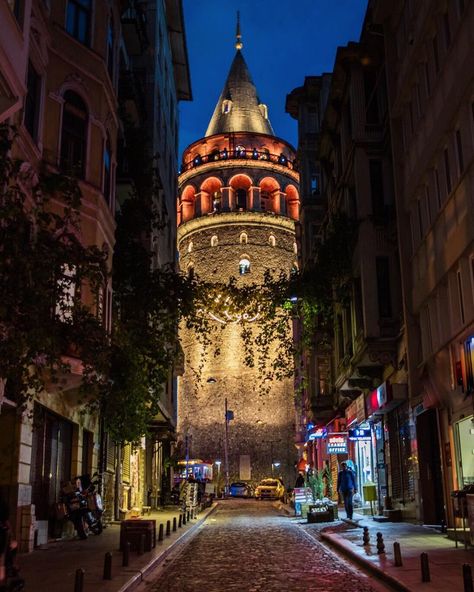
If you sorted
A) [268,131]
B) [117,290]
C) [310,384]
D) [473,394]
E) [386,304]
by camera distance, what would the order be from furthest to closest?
1. [268,131]
2. [310,384]
3. [386,304]
4. [117,290]
5. [473,394]

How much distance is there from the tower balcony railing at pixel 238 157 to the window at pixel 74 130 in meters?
49.9

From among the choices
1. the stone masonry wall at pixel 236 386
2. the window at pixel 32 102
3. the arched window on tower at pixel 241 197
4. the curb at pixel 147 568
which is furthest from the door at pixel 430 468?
the arched window on tower at pixel 241 197

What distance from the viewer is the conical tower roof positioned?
72188 millimetres

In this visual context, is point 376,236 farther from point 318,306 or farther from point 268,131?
point 268,131

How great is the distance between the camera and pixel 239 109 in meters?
73.7

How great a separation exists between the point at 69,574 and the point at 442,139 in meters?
12.5

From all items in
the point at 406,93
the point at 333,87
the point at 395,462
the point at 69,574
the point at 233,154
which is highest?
the point at 233,154

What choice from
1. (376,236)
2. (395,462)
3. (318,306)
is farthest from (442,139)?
(395,462)

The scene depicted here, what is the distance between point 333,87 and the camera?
30.0 meters

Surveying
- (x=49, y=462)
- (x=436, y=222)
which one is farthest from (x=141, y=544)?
(x=436, y=222)

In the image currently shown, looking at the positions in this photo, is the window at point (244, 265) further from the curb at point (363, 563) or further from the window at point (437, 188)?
the curb at point (363, 563)

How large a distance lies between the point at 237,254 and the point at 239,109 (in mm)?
16119

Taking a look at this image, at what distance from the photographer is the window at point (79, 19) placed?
19562mm

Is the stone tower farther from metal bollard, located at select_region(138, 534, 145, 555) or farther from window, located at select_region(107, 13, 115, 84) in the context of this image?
metal bollard, located at select_region(138, 534, 145, 555)
